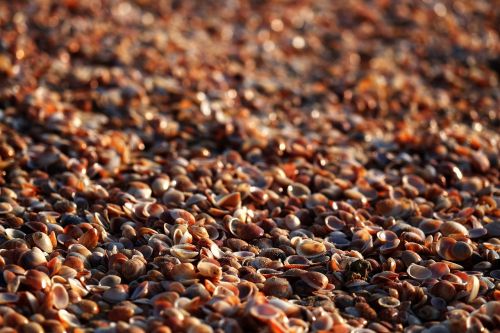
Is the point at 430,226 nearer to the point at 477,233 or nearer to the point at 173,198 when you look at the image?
the point at 477,233

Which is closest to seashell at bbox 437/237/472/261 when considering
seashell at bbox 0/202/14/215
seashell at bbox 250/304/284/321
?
seashell at bbox 250/304/284/321

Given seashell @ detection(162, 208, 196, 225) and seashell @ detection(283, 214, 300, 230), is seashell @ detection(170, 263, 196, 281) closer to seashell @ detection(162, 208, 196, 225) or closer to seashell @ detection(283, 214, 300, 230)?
seashell @ detection(162, 208, 196, 225)

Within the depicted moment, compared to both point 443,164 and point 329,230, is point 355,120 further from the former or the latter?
point 329,230

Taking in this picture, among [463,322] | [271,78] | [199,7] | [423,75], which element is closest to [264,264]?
[463,322]

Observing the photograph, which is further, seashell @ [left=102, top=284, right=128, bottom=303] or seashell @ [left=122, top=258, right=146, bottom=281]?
seashell @ [left=122, top=258, right=146, bottom=281]

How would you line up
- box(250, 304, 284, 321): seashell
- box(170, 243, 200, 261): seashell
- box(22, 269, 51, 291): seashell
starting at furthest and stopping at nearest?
box(170, 243, 200, 261): seashell, box(22, 269, 51, 291): seashell, box(250, 304, 284, 321): seashell

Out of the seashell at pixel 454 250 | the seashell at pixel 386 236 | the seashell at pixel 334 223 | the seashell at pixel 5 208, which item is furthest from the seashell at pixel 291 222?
the seashell at pixel 5 208

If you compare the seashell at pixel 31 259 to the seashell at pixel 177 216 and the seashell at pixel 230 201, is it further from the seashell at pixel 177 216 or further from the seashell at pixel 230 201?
the seashell at pixel 230 201

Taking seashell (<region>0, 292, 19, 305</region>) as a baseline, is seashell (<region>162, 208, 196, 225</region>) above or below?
above
